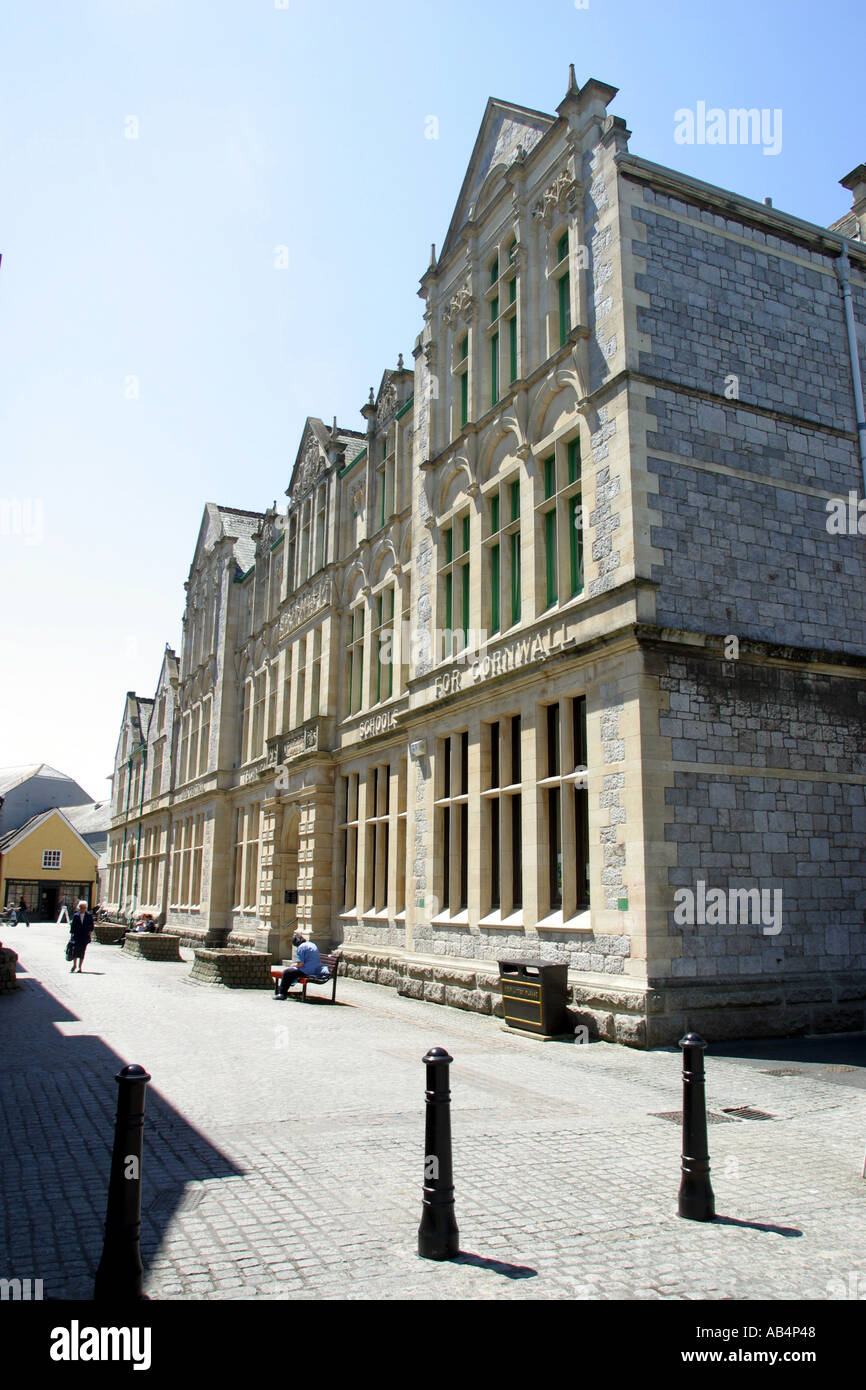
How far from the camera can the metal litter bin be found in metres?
13.2

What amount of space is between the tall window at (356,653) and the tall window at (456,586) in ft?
19.5

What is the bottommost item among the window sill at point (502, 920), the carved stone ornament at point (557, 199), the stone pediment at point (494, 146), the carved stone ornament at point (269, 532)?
the window sill at point (502, 920)

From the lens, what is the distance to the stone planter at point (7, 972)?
18281mm

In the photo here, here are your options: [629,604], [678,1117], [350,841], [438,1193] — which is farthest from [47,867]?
[438,1193]

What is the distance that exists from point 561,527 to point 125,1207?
515 inches

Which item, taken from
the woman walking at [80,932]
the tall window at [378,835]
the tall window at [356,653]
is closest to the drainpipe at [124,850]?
the woman walking at [80,932]

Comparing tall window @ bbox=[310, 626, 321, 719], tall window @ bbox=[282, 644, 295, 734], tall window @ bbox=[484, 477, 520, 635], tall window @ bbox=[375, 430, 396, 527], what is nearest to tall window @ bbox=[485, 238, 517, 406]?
tall window @ bbox=[484, 477, 520, 635]

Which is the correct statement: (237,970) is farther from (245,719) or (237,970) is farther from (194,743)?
(194,743)

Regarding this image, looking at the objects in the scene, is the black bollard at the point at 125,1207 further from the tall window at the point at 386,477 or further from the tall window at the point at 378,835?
the tall window at the point at 386,477

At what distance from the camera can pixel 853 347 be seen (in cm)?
1681

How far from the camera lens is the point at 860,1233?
5.47 m

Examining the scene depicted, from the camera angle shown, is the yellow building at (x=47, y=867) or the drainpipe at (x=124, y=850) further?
the yellow building at (x=47, y=867)

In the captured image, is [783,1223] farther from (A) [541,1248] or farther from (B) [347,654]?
(B) [347,654]

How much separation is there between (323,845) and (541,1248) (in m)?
21.6
